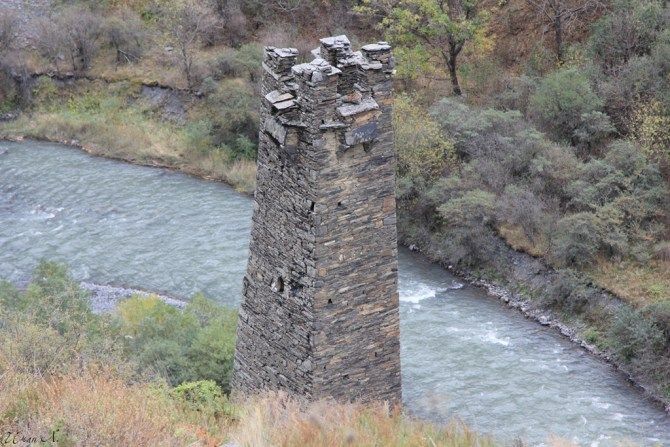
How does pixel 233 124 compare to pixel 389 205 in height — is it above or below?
below

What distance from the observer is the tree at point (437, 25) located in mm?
28969

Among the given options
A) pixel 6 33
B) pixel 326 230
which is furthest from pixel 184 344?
pixel 6 33

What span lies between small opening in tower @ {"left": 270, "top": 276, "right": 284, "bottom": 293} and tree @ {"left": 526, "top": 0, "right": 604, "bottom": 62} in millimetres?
19650

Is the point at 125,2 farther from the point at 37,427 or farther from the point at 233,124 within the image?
the point at 37,427

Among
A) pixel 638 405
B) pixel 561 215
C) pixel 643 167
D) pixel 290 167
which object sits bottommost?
pixel 638 405

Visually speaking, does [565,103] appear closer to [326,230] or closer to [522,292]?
[522,292]

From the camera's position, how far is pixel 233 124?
30969 millimetres

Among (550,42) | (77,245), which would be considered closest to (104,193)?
(77,245)

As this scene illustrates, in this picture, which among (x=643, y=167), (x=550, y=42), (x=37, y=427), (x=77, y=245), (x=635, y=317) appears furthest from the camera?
(x=550, y=42)

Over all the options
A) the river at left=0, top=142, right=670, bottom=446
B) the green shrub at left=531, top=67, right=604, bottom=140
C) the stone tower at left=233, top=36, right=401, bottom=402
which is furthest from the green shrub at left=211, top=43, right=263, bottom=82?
the stone tower at left=233, top=36, right=401, bottom=402

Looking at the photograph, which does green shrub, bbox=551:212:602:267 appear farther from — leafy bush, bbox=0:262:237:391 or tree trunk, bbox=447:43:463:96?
tree trunk, bbox=447:43:463:96

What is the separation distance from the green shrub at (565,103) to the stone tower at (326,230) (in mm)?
15286

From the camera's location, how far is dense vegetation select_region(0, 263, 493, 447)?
873 centimetres

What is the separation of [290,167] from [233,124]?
65.6 feet
